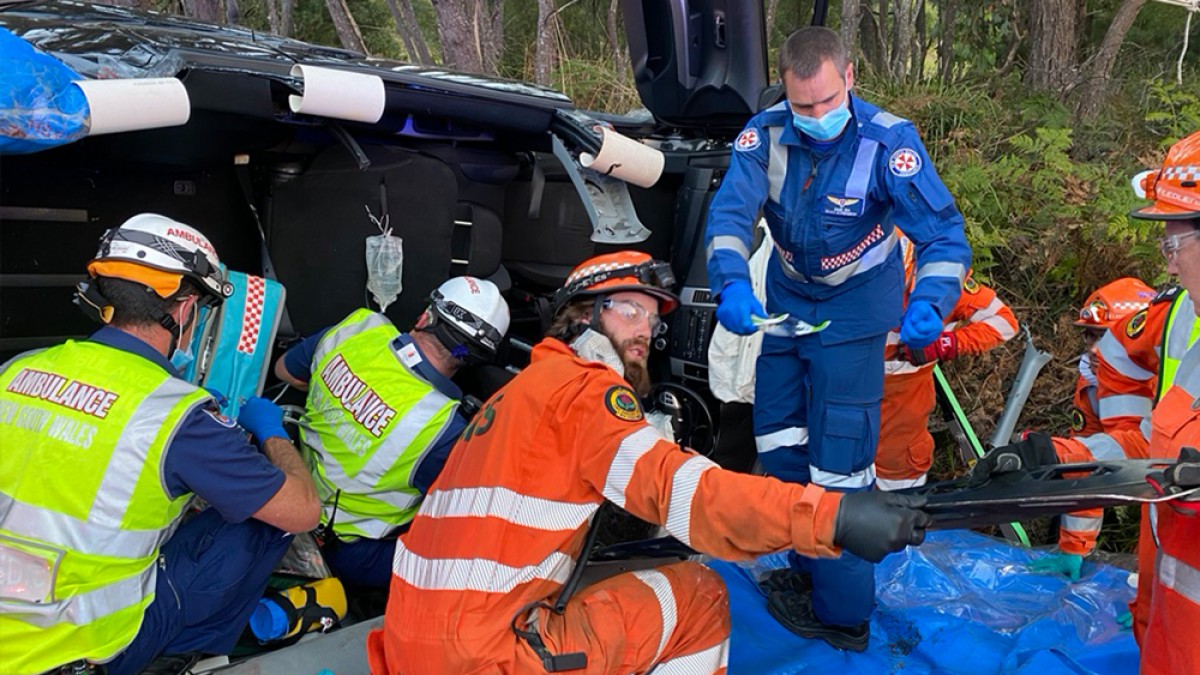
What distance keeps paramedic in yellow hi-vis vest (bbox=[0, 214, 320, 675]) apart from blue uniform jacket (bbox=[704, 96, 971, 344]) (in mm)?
1644

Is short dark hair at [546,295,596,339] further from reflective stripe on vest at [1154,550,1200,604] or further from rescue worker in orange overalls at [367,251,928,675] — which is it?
Result: reflective stripe on vest at [1154,550,1200,604]

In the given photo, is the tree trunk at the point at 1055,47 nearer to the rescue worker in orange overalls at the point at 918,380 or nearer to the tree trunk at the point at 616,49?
the tree trunk at the point at 616,49

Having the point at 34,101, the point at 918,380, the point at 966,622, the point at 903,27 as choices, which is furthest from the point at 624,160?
the point at 903,27

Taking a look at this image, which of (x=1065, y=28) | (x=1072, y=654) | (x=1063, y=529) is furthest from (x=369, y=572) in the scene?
(x=1065, y=28)

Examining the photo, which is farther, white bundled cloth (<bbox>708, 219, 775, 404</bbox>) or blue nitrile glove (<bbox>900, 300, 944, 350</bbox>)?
white bundled cloth (<bbox>708, 219, 775, 404</bbox>)

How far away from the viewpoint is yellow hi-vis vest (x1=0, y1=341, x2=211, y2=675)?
229 centimetres

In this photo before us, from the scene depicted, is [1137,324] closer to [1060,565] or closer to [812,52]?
[1060,565]

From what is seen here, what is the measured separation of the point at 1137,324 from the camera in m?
3.22

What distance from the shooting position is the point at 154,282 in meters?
2.59

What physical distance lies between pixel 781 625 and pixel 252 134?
2739mm

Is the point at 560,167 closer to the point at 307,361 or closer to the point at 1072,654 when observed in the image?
the point at 307,361

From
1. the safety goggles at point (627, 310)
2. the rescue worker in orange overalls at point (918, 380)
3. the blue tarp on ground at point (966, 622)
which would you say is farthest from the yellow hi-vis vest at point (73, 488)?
the rescue worker in orange overalls at point (918, 380)

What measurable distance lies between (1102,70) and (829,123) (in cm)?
485

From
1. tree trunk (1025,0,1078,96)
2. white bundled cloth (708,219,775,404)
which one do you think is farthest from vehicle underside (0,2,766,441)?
tree trunk (1025,0,1078,96)
